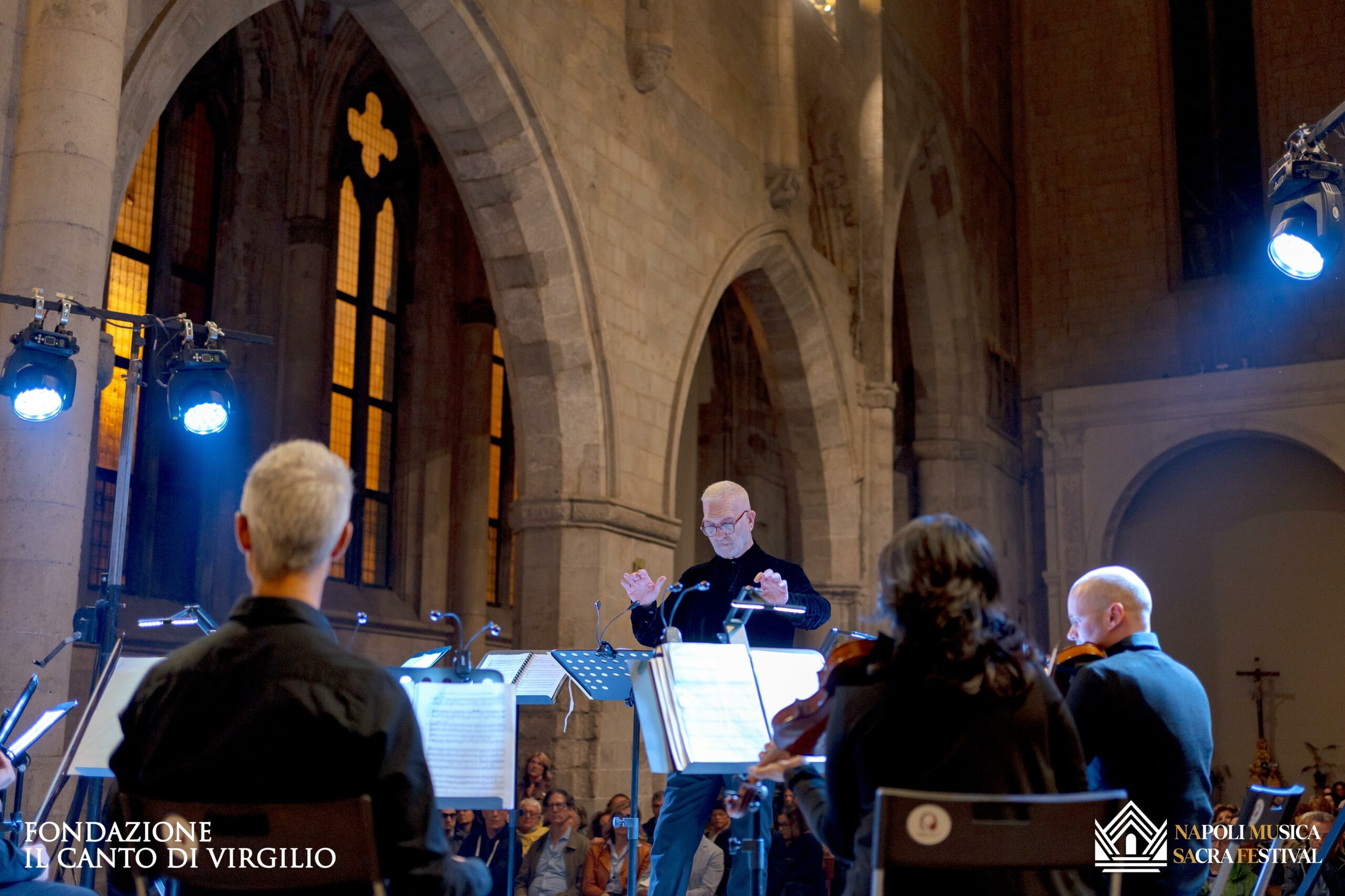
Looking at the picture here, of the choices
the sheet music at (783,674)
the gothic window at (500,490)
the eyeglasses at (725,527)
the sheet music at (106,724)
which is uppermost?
the gothic window at (500,490)

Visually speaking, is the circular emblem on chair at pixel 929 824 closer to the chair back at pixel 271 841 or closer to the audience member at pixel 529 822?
the chair back at pixel 271 841

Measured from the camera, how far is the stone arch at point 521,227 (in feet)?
28.3

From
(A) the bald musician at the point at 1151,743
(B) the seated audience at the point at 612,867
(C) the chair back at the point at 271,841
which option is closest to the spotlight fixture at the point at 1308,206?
(A) the bald musician at the point at 1151,743

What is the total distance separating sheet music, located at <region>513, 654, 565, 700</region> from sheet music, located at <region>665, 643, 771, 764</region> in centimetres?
157

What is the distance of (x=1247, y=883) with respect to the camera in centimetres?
684

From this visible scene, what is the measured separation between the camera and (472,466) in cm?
1388

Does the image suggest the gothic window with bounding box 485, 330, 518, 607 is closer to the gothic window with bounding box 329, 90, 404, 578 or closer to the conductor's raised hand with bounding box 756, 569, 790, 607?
the gothic window with bounding box 329, 90, 404, 578

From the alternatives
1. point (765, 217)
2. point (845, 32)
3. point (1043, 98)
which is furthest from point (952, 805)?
point (1043, 98)

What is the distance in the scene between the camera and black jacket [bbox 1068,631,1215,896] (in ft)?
11.3

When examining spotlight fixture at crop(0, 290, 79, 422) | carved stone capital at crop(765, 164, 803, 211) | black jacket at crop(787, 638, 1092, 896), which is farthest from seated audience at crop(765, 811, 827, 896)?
carved stone capital at crop(765, 164, 803, 211)

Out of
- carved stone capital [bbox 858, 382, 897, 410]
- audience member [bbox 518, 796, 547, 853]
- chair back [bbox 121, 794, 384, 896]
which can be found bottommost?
audience member [bbox 518, 796, 547, 853]

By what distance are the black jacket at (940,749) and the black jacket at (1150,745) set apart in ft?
3.53

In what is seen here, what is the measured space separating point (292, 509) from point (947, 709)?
1.19 meters

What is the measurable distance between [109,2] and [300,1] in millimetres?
6644
